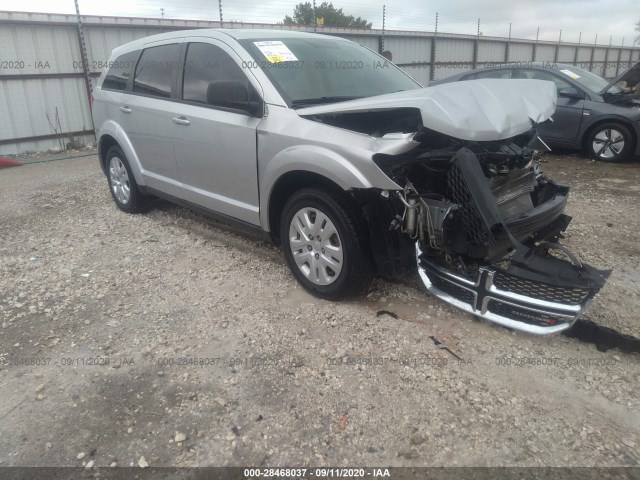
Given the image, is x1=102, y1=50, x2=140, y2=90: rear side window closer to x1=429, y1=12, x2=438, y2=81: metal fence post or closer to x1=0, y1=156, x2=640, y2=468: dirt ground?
x1=0, y1=156, x2=640, y2=468: dirt ground

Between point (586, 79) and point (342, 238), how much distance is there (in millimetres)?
6772

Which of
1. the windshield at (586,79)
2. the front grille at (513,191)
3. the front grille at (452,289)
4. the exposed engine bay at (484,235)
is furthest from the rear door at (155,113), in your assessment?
the windshield at (586,79)

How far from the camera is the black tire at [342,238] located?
307 centimetres

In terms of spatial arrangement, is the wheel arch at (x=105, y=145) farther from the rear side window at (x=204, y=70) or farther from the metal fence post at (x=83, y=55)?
the metal fence post at (x=83, y=55)

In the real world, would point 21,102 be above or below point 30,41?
below

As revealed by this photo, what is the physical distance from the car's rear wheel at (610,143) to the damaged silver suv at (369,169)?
4646 millimetres

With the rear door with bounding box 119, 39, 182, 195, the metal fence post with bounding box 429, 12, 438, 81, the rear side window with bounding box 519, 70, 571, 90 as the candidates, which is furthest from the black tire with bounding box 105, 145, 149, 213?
the metal fence post with bounding box 429, 12, 438, 81

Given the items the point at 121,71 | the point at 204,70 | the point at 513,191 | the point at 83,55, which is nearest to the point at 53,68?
the point at 83,55

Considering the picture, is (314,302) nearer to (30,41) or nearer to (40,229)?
(40,229)

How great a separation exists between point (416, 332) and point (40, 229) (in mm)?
4248

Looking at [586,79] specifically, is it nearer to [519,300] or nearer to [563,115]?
[563,115]

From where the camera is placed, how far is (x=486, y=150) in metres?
3.04

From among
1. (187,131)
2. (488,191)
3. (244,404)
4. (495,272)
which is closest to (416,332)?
(495,272)

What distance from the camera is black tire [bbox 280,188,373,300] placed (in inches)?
121
